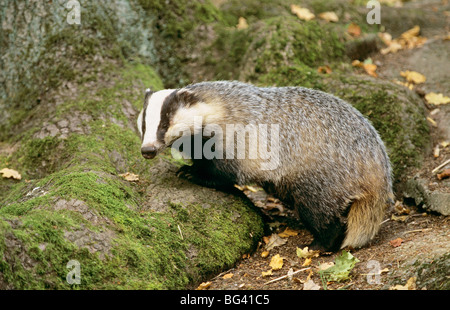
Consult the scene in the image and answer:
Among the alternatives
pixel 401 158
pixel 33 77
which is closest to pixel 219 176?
pixel 401 158

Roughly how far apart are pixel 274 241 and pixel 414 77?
10.5ft

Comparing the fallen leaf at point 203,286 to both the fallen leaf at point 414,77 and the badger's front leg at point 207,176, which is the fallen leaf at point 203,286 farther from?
the fallen leaf at point 414,77

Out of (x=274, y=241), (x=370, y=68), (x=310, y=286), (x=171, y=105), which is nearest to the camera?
(x=310, y=286)

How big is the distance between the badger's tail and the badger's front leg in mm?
1146

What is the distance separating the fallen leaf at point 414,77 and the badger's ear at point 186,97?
3317 millimetres

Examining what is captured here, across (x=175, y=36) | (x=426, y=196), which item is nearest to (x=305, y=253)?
(x=426, y=196)

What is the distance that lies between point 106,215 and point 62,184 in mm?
532

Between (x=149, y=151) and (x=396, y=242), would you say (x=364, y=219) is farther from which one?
(x=149, y=151)

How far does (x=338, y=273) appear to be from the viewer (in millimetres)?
3547

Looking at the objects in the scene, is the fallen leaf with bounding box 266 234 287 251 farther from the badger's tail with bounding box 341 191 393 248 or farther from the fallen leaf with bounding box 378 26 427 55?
the fallen leaf with bounding box 378 26 427 55

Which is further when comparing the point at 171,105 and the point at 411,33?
the point at 411,33

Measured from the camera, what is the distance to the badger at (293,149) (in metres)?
4.23

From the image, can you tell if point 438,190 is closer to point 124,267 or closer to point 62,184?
point 124,267

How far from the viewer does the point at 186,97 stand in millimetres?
4258
